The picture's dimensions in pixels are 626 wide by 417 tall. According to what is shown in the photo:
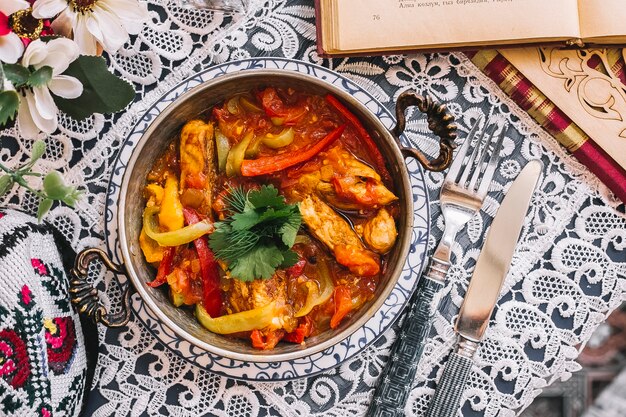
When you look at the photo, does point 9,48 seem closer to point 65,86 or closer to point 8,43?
point 8,43

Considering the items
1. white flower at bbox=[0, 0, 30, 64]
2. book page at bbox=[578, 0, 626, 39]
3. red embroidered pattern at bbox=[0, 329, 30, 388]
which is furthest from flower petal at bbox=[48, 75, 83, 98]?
book page at bbox=[578, 0, 626, 39]

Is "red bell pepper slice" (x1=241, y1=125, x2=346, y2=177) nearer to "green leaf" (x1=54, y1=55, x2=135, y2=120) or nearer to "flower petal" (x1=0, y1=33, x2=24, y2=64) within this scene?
"green leaf" (x1=54, y1=55, x2=135, y2=120)

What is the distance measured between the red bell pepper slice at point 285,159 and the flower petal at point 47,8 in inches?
22.1

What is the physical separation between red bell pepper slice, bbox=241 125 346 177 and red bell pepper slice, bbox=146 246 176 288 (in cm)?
28

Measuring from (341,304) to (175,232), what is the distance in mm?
461

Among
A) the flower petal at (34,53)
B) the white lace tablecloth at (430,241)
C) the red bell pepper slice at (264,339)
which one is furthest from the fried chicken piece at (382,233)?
the flower petal at (34,53)

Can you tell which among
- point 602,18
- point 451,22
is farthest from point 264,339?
point 602,18

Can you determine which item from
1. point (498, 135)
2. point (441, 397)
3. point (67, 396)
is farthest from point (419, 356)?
point (67, 396)

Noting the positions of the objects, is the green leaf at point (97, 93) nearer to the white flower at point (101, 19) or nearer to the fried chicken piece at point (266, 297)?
the white flower at point (101, 19)

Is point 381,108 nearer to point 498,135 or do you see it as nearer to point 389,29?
point 389,29

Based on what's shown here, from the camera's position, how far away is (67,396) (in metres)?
1.71

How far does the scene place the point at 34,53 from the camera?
4.61 feet

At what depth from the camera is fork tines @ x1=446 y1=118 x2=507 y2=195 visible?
182cm

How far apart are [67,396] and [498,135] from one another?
136 centimetres
